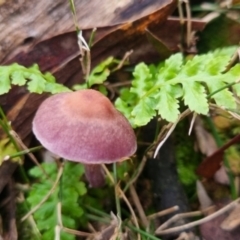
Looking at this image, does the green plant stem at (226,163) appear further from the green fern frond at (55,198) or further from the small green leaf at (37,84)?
the small green leaf at (37,84)

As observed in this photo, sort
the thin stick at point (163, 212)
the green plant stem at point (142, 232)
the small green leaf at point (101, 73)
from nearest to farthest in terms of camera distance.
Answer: the green plant stem at point (142, 232) < the thin stick at point (163, 212) < the small green leaf at point (101, 73)

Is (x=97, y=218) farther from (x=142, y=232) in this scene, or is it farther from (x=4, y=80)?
(x=4, y=80)

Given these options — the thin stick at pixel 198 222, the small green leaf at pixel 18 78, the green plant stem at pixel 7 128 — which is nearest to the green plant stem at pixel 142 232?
the thin stick at pixel 198 222

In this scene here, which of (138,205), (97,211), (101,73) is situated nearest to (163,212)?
(138,205)

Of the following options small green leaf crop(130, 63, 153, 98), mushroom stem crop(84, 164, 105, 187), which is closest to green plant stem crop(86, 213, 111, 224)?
mushroom stem crop(84, 164, 105, 187)

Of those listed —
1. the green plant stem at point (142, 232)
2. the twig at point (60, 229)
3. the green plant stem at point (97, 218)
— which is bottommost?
the green plant stem at point (142, 232)
